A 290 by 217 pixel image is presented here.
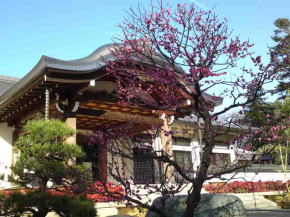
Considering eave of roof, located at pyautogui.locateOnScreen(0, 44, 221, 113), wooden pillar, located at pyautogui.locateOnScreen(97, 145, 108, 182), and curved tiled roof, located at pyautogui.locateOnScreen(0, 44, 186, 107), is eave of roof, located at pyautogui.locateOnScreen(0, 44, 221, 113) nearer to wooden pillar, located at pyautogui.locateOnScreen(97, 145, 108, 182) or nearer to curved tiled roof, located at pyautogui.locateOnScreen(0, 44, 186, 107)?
curved tiled roof, located at pyautogui.locateOnScreen(0, 44, 186, 107)

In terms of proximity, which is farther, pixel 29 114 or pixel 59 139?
pixel 29 114

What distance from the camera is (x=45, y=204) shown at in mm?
5422

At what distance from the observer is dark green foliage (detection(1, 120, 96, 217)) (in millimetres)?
5332

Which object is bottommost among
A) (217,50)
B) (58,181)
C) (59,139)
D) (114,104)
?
(58,181)

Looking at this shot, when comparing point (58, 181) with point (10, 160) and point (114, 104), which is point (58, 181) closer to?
point (114, 104)

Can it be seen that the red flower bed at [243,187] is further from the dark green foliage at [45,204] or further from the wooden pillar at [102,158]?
the dark green foliage at [45,204]

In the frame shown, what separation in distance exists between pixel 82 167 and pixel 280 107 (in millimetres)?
13781

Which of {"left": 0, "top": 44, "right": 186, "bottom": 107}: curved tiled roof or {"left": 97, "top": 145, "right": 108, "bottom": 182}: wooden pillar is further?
{"left": 0, "top": 44, "right": 186, "bottom": 107}: curved tiled roof

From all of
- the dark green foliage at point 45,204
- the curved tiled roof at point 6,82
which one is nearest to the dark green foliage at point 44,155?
the dark green foliage at point 45,204

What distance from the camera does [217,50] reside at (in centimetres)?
446

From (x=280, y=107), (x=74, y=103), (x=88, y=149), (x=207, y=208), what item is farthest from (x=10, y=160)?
(x=280, y=107)

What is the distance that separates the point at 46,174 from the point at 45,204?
1198 mm

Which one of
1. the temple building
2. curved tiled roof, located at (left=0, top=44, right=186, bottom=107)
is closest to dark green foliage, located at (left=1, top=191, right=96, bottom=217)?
the temple building

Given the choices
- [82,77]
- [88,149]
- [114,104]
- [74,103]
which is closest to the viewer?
[82,77]
